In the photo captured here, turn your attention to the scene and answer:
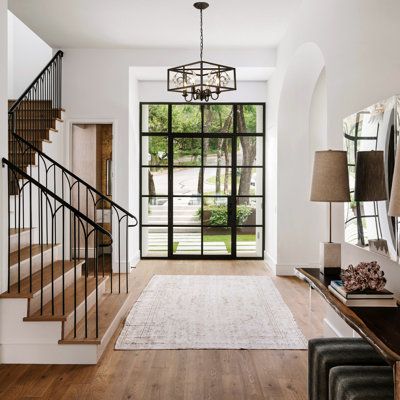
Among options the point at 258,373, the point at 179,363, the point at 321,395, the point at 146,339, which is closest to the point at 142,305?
the point at 146,339

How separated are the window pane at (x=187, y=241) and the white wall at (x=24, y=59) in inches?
149

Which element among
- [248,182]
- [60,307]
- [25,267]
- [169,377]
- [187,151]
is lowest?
[169,377]

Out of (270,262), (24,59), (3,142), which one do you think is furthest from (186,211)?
(3,142)

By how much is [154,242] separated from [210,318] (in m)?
3.56

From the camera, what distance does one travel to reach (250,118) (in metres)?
7.83

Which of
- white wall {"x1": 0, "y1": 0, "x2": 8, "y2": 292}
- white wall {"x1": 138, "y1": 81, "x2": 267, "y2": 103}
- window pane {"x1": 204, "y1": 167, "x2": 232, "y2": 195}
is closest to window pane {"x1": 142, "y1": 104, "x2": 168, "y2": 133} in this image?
white wall {"x1": 138, "y1": 81, "x2": 267, "y2": 103}

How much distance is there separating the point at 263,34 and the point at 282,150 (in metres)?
1.68

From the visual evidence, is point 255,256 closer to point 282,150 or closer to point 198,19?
point 282,150

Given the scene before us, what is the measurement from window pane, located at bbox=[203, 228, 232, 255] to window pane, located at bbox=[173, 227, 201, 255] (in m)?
0.13

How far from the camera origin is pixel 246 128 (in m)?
7.84

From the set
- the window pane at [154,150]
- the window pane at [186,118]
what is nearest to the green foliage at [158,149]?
the window pane at [154,150]

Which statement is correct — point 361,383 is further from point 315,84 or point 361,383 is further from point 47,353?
point 315,84

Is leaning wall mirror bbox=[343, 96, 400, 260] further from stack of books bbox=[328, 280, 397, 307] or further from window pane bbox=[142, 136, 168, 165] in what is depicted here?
window pane bbox=[142, 136, 168, 165]

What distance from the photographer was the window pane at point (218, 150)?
310 inches
